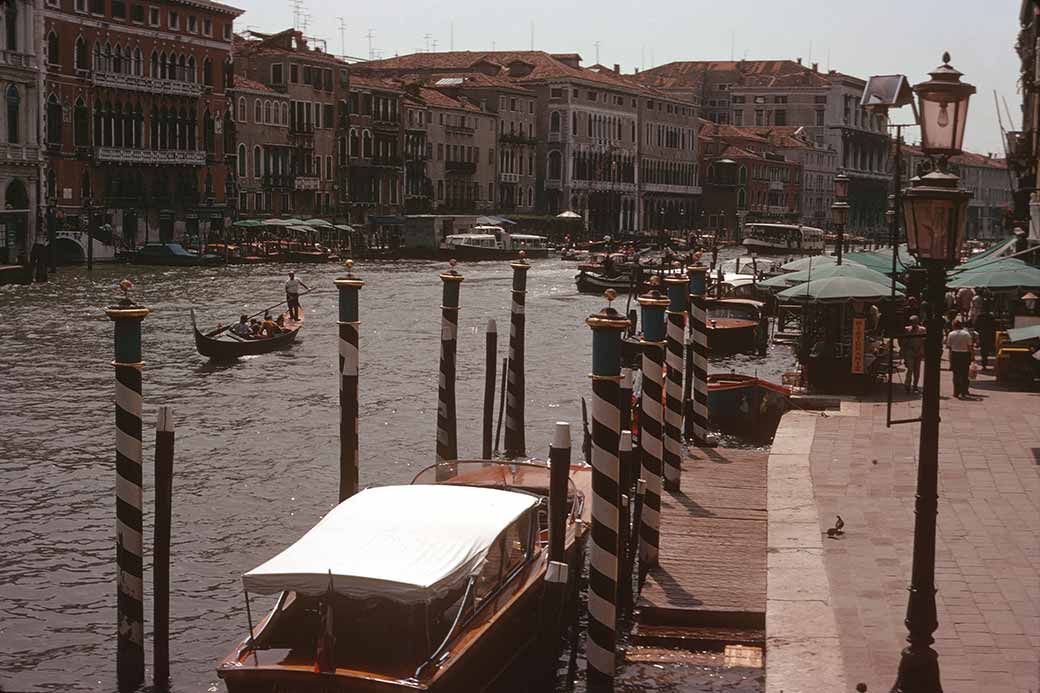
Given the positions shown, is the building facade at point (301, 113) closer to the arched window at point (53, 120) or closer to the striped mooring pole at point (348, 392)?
the arched window at point (53, 120)

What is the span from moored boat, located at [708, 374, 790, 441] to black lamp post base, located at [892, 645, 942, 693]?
1076 cm

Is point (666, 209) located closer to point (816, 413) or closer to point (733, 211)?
point (733, 211)

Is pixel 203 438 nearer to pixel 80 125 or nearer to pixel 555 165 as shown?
pixel 80 125

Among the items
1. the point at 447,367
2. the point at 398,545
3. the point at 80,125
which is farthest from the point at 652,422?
the point at 80,125

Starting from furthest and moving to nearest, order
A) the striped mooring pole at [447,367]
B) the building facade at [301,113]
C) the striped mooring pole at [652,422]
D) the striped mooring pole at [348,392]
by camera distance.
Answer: the building facade at [301,113] < the striped mooring pole at [447,367] < the striped mooring pole at [348,392] < the striped mooring pole at [652,422]

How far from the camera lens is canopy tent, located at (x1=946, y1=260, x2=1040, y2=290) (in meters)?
20.5

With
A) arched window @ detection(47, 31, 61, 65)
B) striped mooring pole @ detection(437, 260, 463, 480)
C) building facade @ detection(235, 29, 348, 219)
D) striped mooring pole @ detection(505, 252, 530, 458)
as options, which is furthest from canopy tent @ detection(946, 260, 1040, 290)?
building facade @ detection(235, 29, 348, 219)

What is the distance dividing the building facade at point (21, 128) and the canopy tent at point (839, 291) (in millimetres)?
35058

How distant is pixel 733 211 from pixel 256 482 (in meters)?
89.5

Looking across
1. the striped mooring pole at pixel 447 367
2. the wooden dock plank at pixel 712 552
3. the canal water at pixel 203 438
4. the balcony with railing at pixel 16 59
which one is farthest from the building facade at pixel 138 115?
the wooden dock plank at pixel 712 552

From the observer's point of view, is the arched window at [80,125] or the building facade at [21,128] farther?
the arched window at [80,125]

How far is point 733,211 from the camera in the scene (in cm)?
10294

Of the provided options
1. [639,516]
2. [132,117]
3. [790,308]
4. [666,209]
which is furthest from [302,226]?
[639,516]

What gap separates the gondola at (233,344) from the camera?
84.5ft
